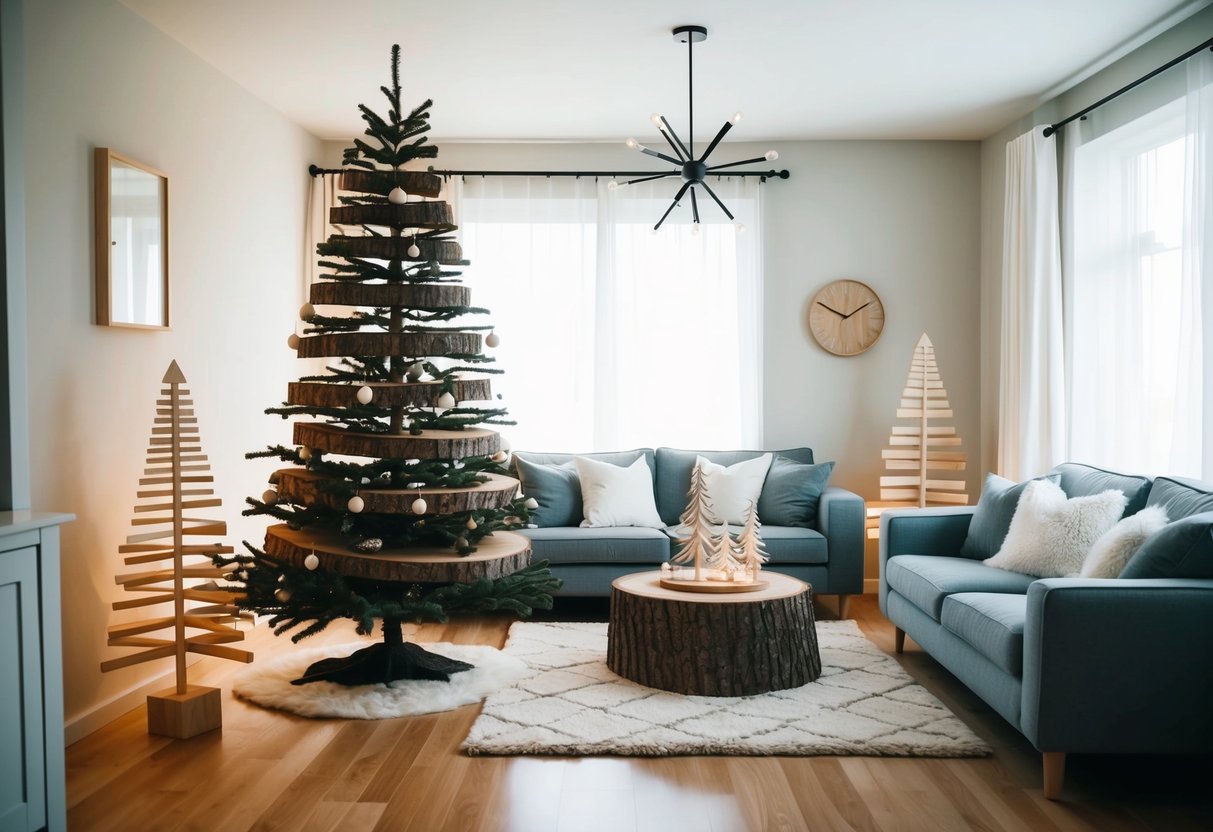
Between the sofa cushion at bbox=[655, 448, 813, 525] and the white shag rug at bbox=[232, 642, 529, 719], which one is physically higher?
the sofa cushion at bbox=[655, 448, 813, 525]

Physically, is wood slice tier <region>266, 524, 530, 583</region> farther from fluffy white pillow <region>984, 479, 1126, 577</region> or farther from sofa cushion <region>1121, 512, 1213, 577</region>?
sofa cushion <region>1121, 512, 1213, 577</region>

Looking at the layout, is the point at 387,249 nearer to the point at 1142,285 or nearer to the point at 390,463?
the point at 390,463

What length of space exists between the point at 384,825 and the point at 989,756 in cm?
190

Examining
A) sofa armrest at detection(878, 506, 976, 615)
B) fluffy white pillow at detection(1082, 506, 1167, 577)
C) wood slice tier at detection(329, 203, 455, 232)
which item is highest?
wood slice tier at detection(329, 203, 455, 232)

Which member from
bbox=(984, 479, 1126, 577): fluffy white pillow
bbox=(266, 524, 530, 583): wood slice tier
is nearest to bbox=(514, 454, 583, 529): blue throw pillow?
bbox=(266, 524, 530, 583): wood slice tier

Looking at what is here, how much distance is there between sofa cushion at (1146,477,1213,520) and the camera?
10.8 feet

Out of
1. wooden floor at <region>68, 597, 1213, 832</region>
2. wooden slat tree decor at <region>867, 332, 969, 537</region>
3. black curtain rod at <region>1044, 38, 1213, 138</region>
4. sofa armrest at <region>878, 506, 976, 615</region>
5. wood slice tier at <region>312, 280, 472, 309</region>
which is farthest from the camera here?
wooden slat tree decor at <region>867, 332, 969, 537</region>

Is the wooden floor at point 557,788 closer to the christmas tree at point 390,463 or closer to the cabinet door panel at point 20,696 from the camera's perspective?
the cabinet door panel at point 20,696

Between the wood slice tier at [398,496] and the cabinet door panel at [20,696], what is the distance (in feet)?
3.78

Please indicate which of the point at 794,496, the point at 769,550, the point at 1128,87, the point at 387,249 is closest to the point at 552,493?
the point at 769,550

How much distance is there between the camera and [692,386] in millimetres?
6086

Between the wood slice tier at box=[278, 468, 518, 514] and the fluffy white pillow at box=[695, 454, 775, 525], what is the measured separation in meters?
1.98

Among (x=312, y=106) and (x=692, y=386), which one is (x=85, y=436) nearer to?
(x=312, y=106)

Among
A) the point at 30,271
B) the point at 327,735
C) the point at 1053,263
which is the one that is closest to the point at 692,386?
the point at 1053,263
